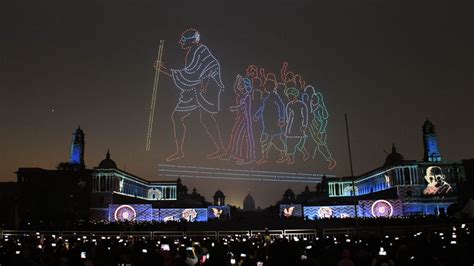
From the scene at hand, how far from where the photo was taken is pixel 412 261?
520 inches

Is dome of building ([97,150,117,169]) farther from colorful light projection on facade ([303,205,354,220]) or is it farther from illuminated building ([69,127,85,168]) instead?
colorful light projection on facade ([303,205,354,220])

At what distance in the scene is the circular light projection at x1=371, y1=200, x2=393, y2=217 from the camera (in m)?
84.9

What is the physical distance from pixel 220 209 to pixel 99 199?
28.1 m

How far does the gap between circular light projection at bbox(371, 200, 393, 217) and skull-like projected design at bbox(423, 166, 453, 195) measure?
1642 centimetres

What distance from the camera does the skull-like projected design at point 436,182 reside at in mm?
101375

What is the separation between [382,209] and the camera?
8694cm

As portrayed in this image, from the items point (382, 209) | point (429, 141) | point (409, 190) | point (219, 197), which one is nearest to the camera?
point (382, 209)

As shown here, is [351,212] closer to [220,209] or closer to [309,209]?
[309,209]

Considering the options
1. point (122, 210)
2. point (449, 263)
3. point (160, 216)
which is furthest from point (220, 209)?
point (449, 263)

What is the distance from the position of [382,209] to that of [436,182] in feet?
74.4

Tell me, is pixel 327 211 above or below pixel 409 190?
below

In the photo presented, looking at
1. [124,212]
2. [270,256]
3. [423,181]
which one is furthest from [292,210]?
[270,256]

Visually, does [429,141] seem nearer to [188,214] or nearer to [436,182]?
[436,182]

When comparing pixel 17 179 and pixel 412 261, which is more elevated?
pixel 17 179
